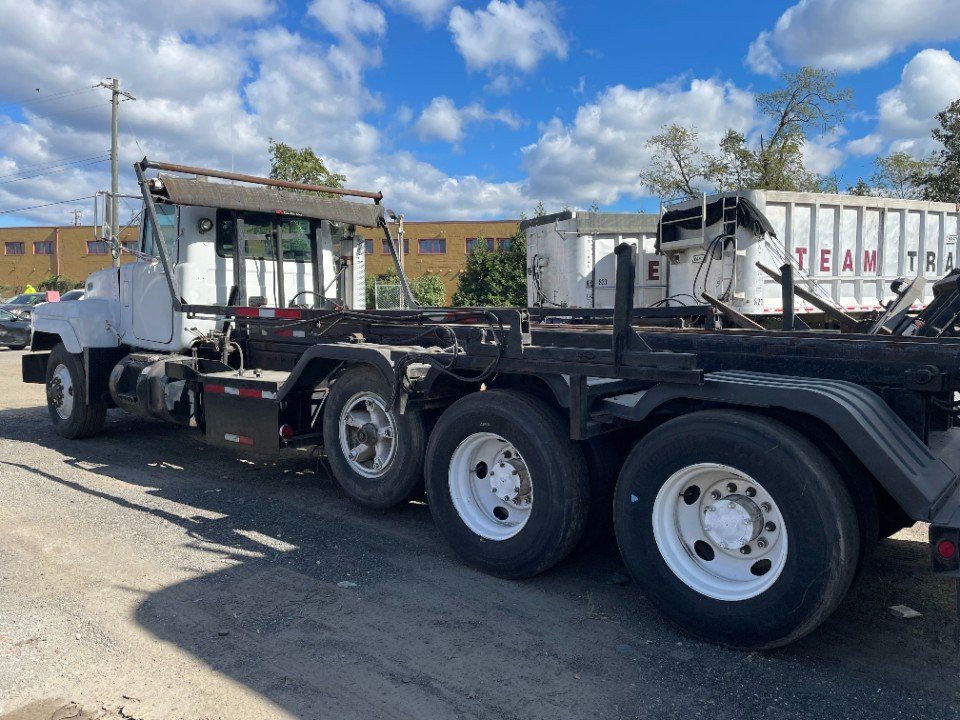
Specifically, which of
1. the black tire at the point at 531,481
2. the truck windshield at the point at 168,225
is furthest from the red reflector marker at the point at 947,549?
the truck windshield at the point at 168,225

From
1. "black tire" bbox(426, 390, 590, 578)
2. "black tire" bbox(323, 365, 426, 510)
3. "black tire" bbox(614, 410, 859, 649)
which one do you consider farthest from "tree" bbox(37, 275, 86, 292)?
"black tire" bbox(614, 410, 859, 649)

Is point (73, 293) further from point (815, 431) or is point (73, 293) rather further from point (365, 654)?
point (815, 431)

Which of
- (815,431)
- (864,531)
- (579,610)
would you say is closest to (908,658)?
(864,531)

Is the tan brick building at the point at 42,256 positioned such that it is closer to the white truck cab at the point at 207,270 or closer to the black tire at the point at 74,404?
the black tire at the point at 74,404

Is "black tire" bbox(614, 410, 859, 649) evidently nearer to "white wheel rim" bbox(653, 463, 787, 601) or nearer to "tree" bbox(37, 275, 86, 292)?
"white wheel rim" bbox(653, 463, 787, 601)

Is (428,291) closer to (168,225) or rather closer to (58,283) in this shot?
(168,225)

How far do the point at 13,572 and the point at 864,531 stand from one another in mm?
4648

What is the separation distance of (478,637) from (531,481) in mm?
899

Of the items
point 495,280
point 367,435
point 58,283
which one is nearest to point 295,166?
point 495,280

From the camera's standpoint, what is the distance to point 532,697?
10.4 ft

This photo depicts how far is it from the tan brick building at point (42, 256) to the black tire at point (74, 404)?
4916cm

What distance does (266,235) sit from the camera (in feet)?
26.1

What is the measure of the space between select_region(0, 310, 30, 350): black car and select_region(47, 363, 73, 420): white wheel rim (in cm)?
1479

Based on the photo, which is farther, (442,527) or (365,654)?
(442,527)
